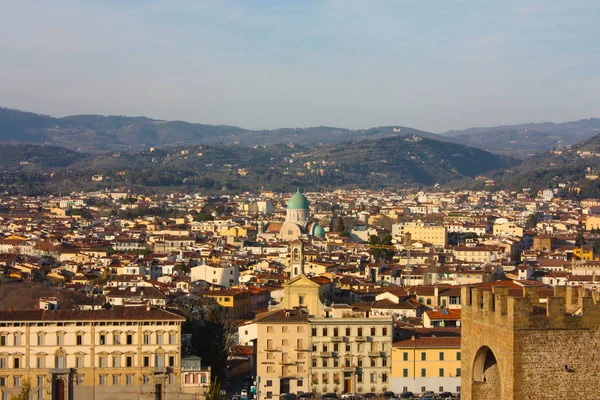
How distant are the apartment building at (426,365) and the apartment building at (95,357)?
5541 mm

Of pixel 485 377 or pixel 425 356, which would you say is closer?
pixel 485 377

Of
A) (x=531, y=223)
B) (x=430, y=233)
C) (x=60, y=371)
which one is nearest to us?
(x=60, y=371)

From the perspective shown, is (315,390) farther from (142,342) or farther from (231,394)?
(142,342)

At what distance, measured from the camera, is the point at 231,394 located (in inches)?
1433

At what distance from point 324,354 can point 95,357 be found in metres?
6.63

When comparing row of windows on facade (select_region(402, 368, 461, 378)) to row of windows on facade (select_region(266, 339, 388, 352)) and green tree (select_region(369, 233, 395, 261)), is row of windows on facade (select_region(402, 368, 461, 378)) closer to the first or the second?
row of windows on facade (select_region(266, 339, 388, 352))

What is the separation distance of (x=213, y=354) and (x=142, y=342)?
219 centimetres

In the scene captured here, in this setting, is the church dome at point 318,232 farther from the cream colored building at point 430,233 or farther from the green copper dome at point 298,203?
the cream colored building at point 430,233

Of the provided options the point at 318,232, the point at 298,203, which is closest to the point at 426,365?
the point at 318,232

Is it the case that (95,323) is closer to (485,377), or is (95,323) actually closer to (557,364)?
(485,377)

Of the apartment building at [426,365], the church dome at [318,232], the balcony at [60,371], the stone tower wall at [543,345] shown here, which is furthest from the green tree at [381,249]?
the stone tower wall at [543,345]

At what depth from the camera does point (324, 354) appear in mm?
37562

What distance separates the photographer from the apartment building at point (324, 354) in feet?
122

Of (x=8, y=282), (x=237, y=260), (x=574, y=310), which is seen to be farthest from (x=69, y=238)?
(x=574, y=310)
